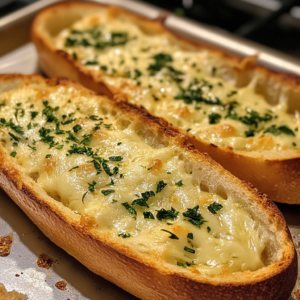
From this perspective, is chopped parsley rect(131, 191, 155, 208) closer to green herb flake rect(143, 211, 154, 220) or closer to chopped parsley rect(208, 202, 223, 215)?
green herb flake rect(143, 211, 154, 220)

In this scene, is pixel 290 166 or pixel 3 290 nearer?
pixel 3 290

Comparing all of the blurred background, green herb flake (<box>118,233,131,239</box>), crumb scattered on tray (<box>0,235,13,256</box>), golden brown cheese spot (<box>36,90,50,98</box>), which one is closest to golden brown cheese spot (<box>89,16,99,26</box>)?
the blurred background

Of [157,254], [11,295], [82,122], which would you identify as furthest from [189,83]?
[11,295]

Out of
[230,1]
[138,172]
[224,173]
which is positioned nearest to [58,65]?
[138,172]

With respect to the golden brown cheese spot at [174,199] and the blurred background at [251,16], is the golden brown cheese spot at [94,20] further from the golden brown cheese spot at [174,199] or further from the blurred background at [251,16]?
the golden brown cheese spot at [174,199]

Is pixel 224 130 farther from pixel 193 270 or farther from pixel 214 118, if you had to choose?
pixel 193 270

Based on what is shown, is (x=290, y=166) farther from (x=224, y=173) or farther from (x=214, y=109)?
(x=214, y=109)
